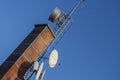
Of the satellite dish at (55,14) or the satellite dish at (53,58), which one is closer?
the satellite dish at (53,58)

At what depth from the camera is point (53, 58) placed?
98.6ft

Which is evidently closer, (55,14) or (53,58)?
(53,58)

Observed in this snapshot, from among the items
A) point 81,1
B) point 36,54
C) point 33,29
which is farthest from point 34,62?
point 81,1

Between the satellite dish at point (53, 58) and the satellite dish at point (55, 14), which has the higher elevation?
the satellite dish at point (55, 14)

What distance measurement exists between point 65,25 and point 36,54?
14.0 feet

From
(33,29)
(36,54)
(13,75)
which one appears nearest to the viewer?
(13,75)

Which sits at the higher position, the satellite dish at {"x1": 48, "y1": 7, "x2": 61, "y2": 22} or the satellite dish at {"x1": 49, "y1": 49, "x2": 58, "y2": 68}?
the satellite dish at {"x1": 48, "y1": 7, "x2": 61, "y2": 22}

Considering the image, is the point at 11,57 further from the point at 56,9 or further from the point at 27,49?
the point at 56,9

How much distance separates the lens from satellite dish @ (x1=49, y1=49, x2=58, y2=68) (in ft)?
97.6

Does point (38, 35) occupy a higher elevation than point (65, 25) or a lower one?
lower

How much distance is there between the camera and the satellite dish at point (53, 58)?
29.7 m

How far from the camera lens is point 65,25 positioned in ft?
105

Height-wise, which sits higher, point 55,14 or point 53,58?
point 55,14

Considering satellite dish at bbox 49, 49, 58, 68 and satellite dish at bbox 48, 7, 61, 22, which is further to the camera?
satellite dish at bbox 48, 7, 61, 22
